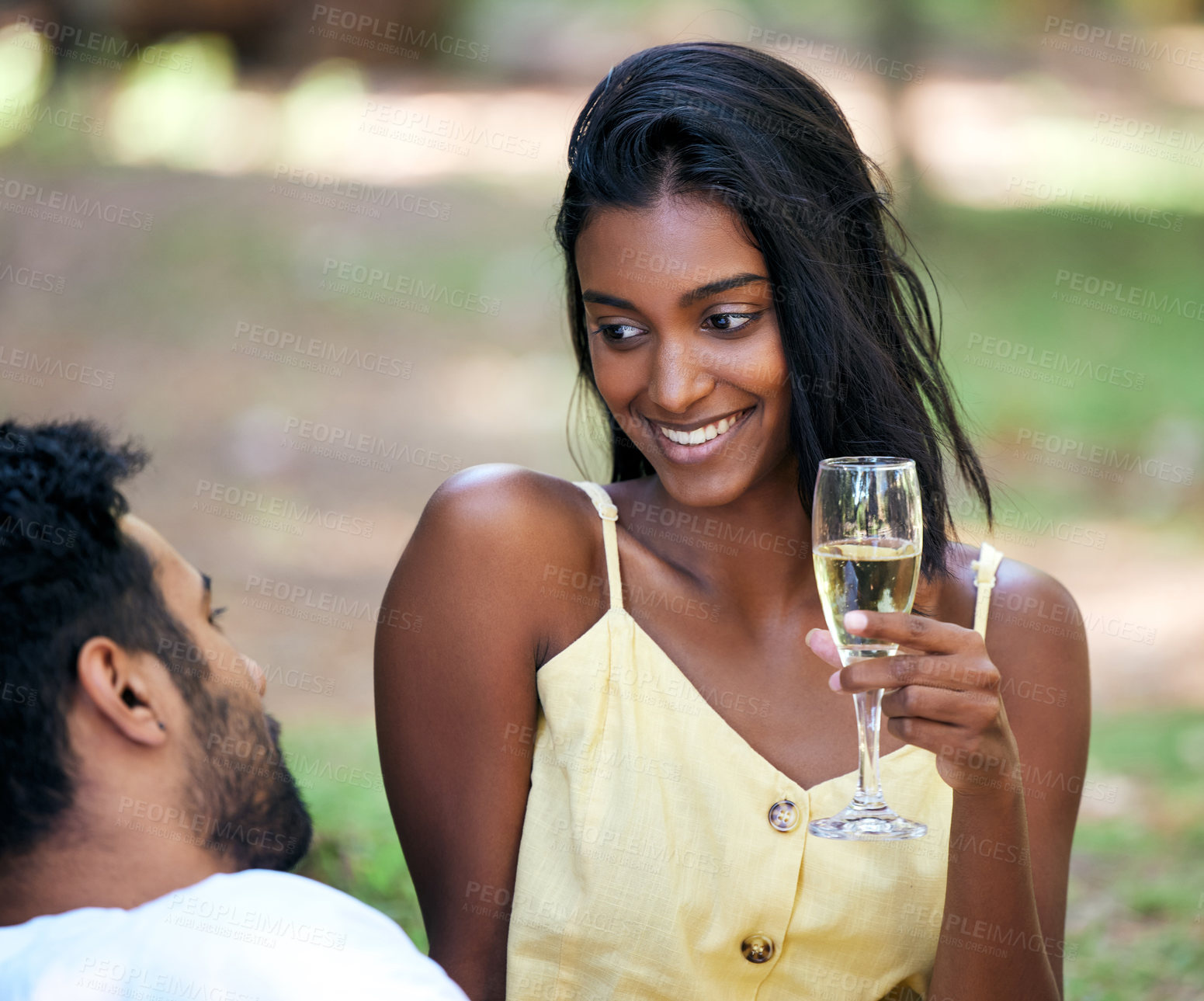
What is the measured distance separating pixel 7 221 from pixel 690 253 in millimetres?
11478

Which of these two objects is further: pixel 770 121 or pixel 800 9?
pixel 800 9

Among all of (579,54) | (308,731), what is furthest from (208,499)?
(579,54)

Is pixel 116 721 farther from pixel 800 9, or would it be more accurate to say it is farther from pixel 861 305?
pixel 800 9

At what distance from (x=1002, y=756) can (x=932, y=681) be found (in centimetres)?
31

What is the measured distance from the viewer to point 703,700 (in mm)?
2932

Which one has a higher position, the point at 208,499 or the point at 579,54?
the point at 579,54

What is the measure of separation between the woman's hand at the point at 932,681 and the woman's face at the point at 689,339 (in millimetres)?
745

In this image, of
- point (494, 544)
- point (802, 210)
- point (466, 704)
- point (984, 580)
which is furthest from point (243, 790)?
point (984, 580)

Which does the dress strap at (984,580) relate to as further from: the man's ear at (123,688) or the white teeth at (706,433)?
the man's ear at (123,688)

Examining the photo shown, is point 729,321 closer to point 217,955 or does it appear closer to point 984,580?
point 984,580

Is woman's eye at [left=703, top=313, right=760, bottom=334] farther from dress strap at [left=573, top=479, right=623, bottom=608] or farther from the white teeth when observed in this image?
dress strap at [left=573, top=479, right=623, bottom=608]

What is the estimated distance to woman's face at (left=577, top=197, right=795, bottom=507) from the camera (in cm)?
273

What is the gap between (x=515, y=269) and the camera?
13.5m

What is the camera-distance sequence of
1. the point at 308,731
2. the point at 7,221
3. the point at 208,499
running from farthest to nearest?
the point at 7,221
the point at 208,499
the point at 308,731
